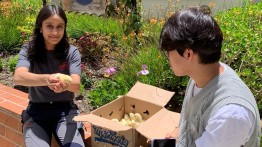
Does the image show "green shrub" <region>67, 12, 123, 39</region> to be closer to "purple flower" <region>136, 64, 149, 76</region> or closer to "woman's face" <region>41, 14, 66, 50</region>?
"purple flower" <region>136, 64, 149, 76</region>

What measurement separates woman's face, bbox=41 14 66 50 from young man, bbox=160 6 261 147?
54.6 inches

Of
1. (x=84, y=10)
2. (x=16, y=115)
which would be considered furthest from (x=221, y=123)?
(x=84, y=10)

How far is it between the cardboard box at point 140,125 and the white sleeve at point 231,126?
2.67 feet

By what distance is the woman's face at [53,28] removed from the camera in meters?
2.89

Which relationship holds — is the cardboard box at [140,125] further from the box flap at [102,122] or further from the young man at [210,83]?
the young man at [210,83]

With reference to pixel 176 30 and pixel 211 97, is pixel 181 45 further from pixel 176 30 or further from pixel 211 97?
pixel 211 97

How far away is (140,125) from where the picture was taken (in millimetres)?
2475

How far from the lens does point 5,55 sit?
5625mm

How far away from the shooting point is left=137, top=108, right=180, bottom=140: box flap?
7.91ft

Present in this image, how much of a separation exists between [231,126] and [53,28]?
1814mm

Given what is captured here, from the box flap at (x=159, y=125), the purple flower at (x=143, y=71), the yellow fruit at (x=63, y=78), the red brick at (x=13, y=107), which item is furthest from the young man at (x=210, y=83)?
the red brick at (x=13, y=107)

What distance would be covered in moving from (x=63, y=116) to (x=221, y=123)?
164 cm

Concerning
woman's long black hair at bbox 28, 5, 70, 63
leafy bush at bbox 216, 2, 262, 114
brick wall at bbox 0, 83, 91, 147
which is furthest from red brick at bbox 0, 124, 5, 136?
leafy bush at bbox 216, 2, 262, 114

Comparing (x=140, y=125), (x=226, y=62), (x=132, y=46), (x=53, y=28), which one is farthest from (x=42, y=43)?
(x=132, y=46)
